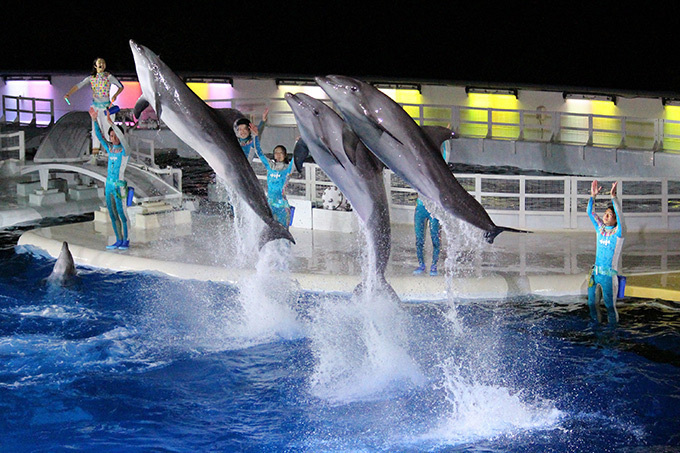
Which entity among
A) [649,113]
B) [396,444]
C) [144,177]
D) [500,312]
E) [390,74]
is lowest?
[396,444]

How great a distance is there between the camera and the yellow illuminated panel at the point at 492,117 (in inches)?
789

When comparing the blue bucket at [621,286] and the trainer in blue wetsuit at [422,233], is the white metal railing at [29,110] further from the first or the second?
the blue bucket at [621,286]

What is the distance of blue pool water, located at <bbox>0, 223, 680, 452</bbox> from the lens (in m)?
6.57

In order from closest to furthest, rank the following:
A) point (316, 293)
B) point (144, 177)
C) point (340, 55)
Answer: point (316, 293), point (144, 177), point (340, 55)

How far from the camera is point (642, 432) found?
6566 mm

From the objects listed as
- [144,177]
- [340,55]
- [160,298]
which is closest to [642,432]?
[160,298]

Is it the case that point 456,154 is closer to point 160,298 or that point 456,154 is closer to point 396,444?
point 160,298

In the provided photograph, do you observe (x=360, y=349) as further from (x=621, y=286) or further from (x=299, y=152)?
(x=621, y=286)

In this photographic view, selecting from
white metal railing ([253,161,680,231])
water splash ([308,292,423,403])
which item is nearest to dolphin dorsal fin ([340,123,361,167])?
water splash ([308,292,423,403])

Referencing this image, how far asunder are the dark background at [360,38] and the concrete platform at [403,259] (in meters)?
15.3

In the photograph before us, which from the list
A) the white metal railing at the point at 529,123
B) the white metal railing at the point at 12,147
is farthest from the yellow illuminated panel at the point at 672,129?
the white metal railing at the point at 12,147

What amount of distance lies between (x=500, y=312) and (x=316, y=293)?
1.87 metres

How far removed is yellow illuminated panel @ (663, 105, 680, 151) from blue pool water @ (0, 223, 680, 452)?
30.2 ft

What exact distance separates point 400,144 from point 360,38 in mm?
25639
